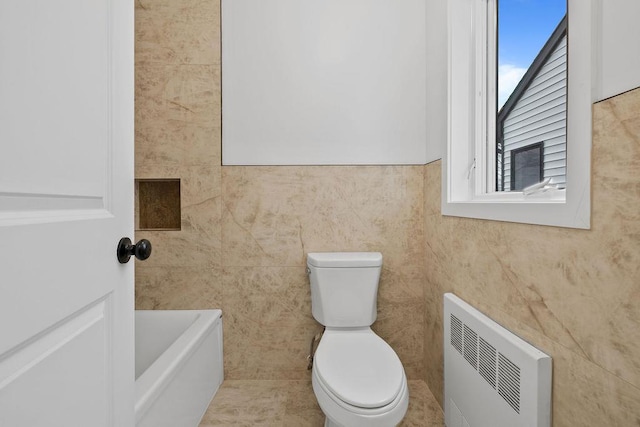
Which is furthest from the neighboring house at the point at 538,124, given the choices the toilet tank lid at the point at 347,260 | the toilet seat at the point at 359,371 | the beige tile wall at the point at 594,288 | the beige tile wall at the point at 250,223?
the toilet seat at the point at 359,371

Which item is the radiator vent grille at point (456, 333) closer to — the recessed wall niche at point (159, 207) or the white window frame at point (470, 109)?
the white window frame at point (470, 109)

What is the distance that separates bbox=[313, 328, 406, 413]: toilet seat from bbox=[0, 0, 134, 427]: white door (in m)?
0.64

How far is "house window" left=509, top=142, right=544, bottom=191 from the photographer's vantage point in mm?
1144

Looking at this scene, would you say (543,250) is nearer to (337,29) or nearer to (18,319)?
(18,319)

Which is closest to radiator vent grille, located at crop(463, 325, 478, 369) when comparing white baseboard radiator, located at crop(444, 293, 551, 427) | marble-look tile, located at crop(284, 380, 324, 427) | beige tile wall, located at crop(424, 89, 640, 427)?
white baseboard radiator, located at crop(444, 293, 551, 427)

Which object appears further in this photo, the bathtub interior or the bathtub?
the bathtub interior

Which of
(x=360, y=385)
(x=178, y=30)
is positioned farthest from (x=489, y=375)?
(x=178, y=30)

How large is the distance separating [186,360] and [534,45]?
70.5 inches

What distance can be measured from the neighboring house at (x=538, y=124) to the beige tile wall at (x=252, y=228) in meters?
0.53

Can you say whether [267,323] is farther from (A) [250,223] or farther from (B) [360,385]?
(B) [360,385]

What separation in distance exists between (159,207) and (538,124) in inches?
75.4

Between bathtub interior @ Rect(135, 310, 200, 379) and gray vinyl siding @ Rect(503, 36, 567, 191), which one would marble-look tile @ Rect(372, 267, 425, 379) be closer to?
gray vinyl siding @ Rect(503, 36, 567, 191)

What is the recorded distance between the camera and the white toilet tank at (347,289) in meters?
1.64

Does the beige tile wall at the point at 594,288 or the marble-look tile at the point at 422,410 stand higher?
the beige tile wall at the point at 594,288
